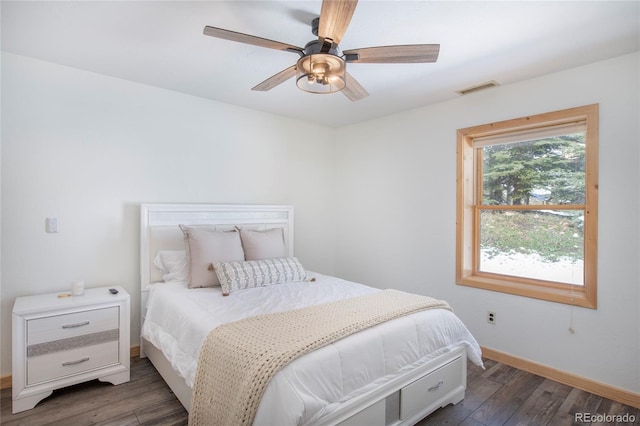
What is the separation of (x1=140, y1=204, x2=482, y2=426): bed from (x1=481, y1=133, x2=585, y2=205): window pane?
143 cm

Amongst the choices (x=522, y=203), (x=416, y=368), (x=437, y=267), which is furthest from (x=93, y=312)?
(x=522, y=203)

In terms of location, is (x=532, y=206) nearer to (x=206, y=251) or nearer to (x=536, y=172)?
(x=536, y=172)

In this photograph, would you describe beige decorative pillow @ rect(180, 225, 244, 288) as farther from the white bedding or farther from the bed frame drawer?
the bed frame drawer

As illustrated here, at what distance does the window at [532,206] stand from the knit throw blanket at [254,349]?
1.48m

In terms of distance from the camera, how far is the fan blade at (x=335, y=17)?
145 centimetres

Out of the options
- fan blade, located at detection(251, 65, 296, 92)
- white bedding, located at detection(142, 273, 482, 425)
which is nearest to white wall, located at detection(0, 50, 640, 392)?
white bedding, located at detection(142, 273, 482, 425)

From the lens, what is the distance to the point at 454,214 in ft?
10.7

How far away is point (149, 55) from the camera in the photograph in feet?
8.00

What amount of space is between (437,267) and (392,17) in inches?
93.7

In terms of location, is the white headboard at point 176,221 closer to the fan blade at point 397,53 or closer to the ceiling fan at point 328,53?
the ceiling fan at point 328,53

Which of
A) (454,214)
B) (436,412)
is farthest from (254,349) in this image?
(454,214)

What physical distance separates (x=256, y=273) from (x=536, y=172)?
2.57 m

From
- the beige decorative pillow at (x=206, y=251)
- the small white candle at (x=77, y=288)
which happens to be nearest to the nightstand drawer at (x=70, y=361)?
the small white candle at (x=77, y=288)

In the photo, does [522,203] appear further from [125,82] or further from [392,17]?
[125,82]
